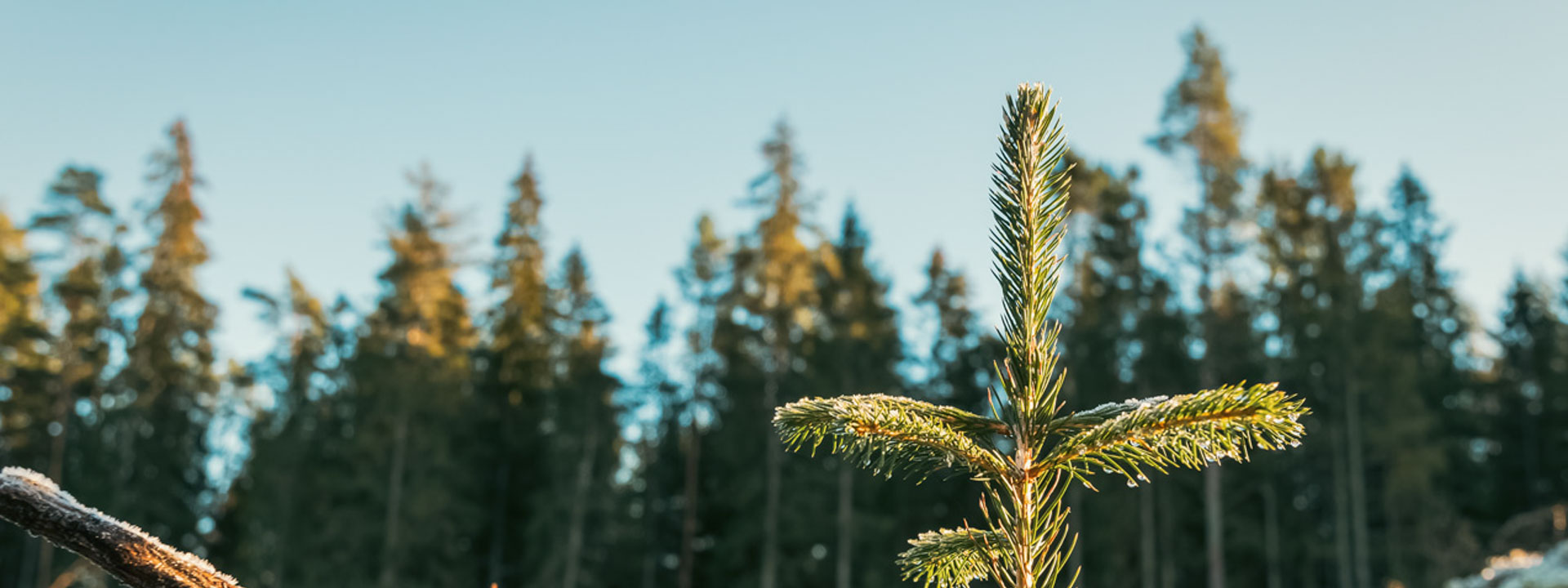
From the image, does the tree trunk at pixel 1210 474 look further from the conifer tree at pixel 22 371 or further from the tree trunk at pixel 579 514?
the conifer tree at pixel 22 371

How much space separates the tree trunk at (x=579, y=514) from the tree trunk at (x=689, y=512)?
2.67m

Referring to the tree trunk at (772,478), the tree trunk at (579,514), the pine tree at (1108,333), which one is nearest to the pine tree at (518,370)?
the tree trunk at (579,514)

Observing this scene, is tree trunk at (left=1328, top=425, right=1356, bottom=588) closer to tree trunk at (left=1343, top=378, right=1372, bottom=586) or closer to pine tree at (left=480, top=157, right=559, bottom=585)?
tree trunk at (left=1343, top=378, right=1372, bottom=586)

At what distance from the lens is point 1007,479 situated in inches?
81.1

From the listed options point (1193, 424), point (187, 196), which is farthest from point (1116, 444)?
point (187, 196)

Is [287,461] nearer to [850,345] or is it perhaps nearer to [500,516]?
[500,516]

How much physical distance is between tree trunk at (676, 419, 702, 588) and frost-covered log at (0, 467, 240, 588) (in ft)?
90.2

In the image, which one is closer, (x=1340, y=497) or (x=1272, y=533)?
(x=1340, y=497)

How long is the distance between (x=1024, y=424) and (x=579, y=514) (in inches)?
1151

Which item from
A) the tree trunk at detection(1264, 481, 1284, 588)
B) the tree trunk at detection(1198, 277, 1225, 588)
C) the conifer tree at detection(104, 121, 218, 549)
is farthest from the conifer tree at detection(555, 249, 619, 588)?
the tree trunk at detection(1264, 481, 1284, 588)

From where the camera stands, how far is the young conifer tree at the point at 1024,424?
1969mm

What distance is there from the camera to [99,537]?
1.98 m

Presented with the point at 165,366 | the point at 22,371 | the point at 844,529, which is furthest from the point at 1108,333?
the point at 22,371

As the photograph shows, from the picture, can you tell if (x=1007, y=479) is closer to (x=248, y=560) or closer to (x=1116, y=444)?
(x=1116, y=444)
